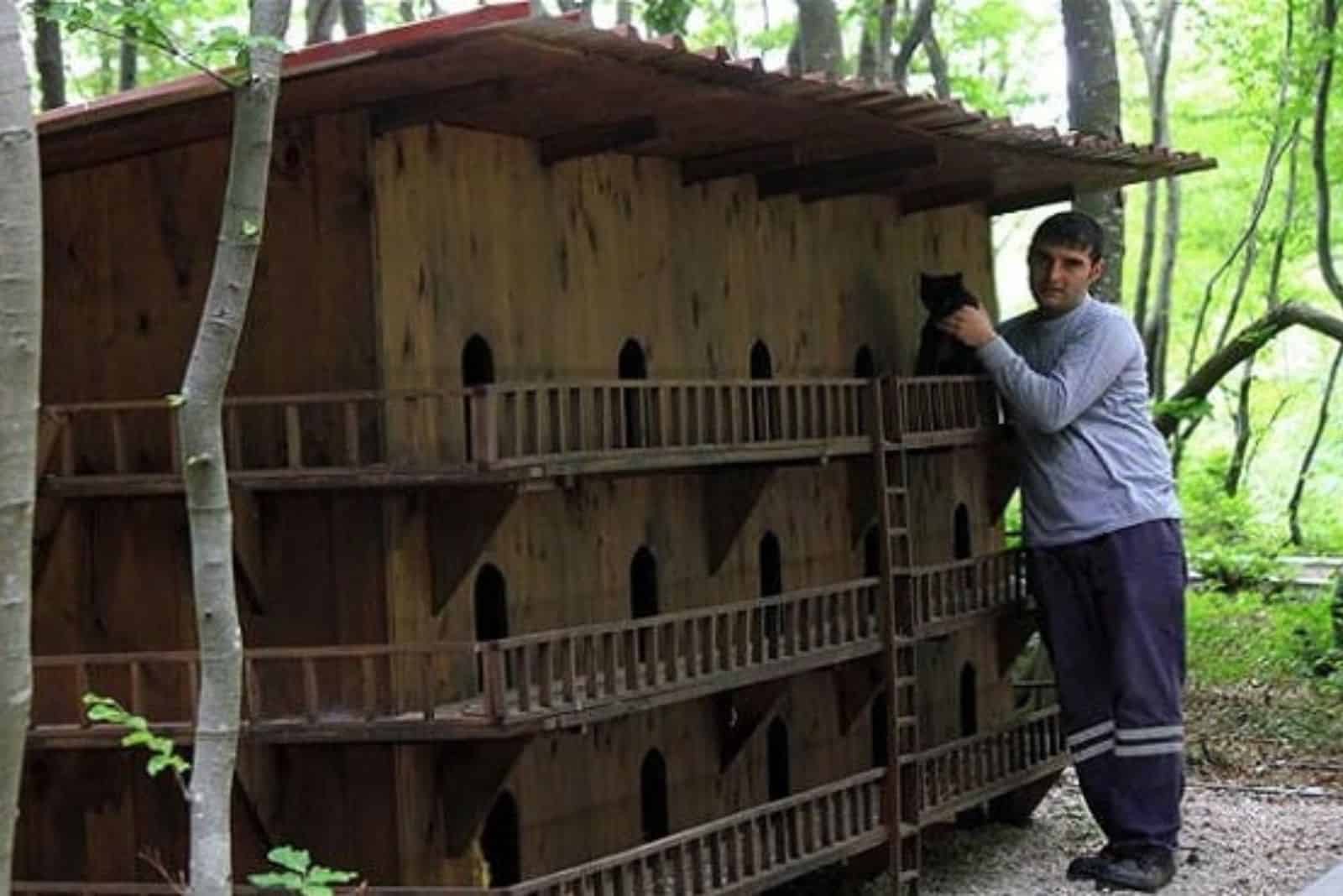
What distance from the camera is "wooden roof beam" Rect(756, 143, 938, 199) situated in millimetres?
9227

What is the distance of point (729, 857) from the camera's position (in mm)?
8422

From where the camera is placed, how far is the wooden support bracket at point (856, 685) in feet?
32.0

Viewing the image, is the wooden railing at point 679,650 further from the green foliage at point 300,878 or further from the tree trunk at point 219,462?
the tree trunk at point 219,462

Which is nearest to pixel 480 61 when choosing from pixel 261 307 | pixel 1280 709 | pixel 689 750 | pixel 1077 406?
pixel 261 307

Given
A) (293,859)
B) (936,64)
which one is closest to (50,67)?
(293,859)

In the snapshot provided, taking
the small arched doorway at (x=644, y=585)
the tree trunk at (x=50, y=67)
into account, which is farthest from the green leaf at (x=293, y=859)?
the tree trunk at (x=50, y=67)

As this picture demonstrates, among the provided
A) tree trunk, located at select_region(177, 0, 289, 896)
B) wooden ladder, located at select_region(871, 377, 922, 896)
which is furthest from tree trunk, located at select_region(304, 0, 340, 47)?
tree trunk, located at select_region(177, 0, 289, 896)

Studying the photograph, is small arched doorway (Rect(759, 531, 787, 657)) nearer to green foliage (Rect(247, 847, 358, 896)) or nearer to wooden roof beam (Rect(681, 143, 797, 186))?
wooden roof beam (Rect(681, 143, 797, 186))

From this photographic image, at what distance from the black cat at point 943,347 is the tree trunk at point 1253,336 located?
13.5 feet

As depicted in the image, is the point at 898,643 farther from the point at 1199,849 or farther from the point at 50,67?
the point at 50,67

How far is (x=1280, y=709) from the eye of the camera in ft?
49.7

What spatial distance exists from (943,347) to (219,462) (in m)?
5.71

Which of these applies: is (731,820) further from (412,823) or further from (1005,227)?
(1005,227)

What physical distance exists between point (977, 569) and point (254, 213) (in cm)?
575
